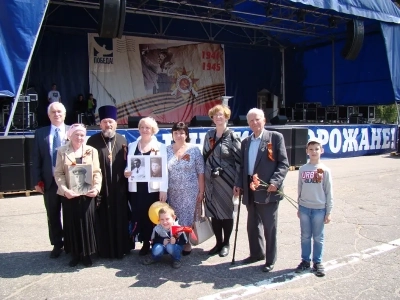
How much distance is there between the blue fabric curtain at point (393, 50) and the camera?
549 inches

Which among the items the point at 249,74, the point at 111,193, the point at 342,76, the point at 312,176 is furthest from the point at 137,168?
the point at 249,74

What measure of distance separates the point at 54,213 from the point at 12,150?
348 cm

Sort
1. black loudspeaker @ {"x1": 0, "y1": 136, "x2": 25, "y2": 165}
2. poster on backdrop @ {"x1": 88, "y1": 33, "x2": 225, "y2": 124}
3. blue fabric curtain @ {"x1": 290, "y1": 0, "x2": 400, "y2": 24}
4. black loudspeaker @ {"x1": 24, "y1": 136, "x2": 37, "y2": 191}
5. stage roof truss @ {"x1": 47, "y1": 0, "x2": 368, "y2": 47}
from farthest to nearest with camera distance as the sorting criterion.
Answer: poster on backdrop @ {"x1": 88, "y1": 33, "x2": 225, "y2": 124} < stage roof truss @ {"x1": 47, "y1": 0, "x2": 368, "y2": 47} < blue fabric curtain @ {"x1": 290, "y1": 0, "x2": 400, "y2": 24} < black loudspeaker @ {"x1": 24, "y1": 136, "x2": 37, "y2": 191} < black loudspeaker @ {"x1": 0, "y1": 136, "x2": 25, "y2": 165}

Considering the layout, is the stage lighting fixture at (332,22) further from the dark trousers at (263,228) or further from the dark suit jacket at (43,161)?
the dark suit jacket at (43,161)

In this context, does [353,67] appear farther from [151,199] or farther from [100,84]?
[151,199]

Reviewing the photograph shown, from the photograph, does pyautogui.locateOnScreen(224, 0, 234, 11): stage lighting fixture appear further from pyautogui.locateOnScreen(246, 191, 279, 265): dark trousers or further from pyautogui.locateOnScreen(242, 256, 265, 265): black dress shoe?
pyautogui.locateOnScreen(242, 256, 265, 265): black dress shoe

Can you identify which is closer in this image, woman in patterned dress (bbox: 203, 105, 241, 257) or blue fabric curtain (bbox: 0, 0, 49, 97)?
woman in patterned dress (bbox: 203, 105, 241, 257)

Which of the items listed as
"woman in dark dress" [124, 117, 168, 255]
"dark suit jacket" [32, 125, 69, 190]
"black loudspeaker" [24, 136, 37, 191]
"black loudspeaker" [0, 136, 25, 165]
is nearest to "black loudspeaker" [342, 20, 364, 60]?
"black loudspeaker" [24, 136, 37, 191]

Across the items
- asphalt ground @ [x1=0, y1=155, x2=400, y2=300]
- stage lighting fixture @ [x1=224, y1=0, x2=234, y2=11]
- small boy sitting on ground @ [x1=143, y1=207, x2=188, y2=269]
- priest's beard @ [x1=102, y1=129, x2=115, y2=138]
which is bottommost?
asphalt ground @ [x1=0, y1=155, x2=400, y2=300]

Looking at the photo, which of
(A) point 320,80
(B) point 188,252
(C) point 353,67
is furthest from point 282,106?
(B) point 188,252

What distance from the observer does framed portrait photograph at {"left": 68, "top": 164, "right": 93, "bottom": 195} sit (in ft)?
12.1

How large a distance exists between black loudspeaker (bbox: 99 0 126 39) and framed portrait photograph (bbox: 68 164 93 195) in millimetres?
7322

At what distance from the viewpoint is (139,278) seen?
3.61 metres

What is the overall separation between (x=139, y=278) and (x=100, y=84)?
12979mm
